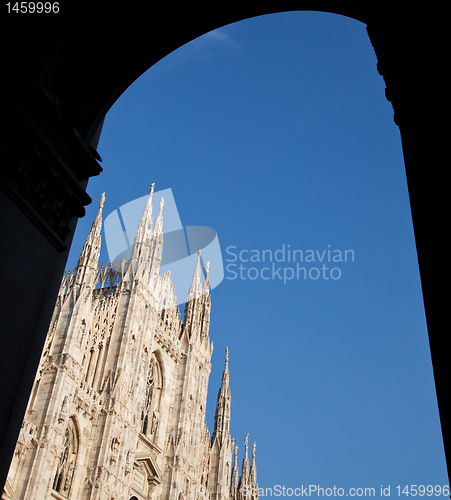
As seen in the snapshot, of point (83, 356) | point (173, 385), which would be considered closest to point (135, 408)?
point (83, 356)

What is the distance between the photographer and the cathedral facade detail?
22.0m

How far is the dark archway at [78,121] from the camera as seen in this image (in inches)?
120

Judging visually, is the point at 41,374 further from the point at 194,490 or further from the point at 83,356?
the point at 194,490

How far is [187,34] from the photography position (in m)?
5.93

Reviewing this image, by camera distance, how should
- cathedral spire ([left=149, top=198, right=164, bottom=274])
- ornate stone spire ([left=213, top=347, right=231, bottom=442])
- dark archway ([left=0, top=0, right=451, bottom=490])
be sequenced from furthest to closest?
ornate stone spire ([left=213, top=347, right=231, bottom=442]) < cathedral spire ([left=149, top=198, right=164, bottom=274]) < dark archway ([left=0, top=0, right=451, bottom=490])

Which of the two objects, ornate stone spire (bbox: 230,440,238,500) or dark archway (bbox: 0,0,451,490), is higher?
ornate stone spire (bbox: 230,440,238,500)

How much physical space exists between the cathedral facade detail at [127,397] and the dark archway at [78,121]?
17.2 m

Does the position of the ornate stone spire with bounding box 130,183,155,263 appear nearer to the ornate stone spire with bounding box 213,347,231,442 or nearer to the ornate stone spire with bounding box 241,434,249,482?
the ornate stone spire with bounding box 213,347,231,442

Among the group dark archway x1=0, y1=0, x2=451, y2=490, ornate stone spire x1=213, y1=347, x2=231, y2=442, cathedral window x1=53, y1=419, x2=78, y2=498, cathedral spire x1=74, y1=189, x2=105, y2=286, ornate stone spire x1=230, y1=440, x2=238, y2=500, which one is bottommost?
dark archway x1=0, y1=0, x2=451, y2=490

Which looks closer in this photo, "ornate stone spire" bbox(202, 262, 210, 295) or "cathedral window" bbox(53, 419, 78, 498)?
"cathedral window" bbox(53, 419, 78, 498)

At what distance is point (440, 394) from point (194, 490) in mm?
30211

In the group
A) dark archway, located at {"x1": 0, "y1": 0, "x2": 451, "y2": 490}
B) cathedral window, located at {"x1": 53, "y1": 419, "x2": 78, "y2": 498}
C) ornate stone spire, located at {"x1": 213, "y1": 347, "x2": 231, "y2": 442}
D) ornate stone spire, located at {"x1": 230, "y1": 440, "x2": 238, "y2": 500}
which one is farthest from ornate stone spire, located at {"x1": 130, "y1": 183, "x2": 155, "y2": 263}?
dark archway, located at {"x1": 0, "y1": 0, "x2": 451, "y2": 490}

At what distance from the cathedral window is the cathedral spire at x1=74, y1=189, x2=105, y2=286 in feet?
21.2

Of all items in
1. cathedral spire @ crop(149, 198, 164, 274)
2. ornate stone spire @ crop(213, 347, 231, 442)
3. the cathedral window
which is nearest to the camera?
the cathedral window
